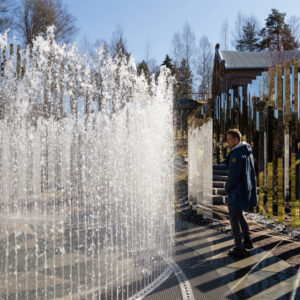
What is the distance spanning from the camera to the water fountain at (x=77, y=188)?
356cm

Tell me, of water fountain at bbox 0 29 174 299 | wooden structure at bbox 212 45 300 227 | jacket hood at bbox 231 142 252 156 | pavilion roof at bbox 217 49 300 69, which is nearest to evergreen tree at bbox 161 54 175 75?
pavilion roof at bbox 217 49 300 69

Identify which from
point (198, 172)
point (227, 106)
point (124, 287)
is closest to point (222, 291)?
point (124, 287)

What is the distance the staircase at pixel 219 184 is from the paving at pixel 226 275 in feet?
8.81

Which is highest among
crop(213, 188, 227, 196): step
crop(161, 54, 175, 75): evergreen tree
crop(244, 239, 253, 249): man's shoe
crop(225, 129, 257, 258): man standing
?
crop(161, 54, 175, 75): evergreen tree

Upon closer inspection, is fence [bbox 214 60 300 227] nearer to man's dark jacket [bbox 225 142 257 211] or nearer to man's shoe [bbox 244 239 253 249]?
man's shoe [bbox 244 239 253 249]

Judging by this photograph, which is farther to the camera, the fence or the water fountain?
the fence

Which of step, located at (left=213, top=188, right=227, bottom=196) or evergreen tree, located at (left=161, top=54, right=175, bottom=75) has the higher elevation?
evergreen tree, located at (left=161, top=54, right=175, bottom=75)

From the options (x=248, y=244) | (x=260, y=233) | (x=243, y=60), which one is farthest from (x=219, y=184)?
(x=243, y=60)

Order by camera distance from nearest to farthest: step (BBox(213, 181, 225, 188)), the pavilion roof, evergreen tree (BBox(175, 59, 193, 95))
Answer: step (BBox(213, 181, 225, 188)) < the pavilion roof < evergreen tree (BBox(175, 59, 193, 95))

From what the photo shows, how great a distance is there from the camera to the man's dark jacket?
13.2 feet

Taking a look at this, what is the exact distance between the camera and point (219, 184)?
27.3 ft

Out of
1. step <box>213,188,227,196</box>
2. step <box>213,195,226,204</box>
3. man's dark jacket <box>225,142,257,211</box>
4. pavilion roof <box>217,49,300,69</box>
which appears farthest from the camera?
pavilion roof <box>217,49,300,69</box>

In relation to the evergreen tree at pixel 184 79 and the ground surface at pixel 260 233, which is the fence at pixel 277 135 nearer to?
the ground surface at pixel 260 233

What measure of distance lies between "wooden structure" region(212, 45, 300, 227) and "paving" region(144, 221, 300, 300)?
1799mm
